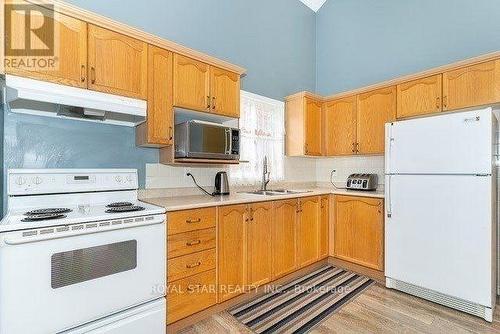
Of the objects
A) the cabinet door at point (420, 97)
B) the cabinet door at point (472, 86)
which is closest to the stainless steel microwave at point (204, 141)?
the cabinet door at point (420, 97)

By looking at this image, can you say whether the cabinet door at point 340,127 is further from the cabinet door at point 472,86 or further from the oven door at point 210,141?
the oven door at point 210,141

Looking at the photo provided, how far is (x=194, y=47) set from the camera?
258cm

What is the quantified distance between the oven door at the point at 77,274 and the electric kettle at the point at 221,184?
938 millimetres

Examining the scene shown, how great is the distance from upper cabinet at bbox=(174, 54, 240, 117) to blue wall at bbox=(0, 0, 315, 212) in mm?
496

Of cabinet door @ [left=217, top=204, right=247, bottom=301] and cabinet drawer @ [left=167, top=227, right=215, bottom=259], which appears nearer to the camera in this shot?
cabinet drawer @ [left=167, top=227, right=215, bottom=259]

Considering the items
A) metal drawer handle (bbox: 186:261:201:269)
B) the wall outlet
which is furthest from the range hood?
the wall outlet

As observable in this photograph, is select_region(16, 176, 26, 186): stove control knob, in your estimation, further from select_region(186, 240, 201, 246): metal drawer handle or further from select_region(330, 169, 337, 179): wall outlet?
select_region(330, 169, 337, 179): wall outlet

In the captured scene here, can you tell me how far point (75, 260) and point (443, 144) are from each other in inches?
110

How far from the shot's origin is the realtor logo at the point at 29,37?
4.75ft

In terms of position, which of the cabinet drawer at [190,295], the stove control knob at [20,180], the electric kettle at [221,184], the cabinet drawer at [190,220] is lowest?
the cabinet drawer at [190,295]

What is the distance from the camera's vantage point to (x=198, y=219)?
1.86 metres

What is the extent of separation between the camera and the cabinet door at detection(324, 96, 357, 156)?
3203 millimetres

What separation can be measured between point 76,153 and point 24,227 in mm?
813

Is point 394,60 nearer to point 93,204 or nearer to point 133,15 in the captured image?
point 133,15
